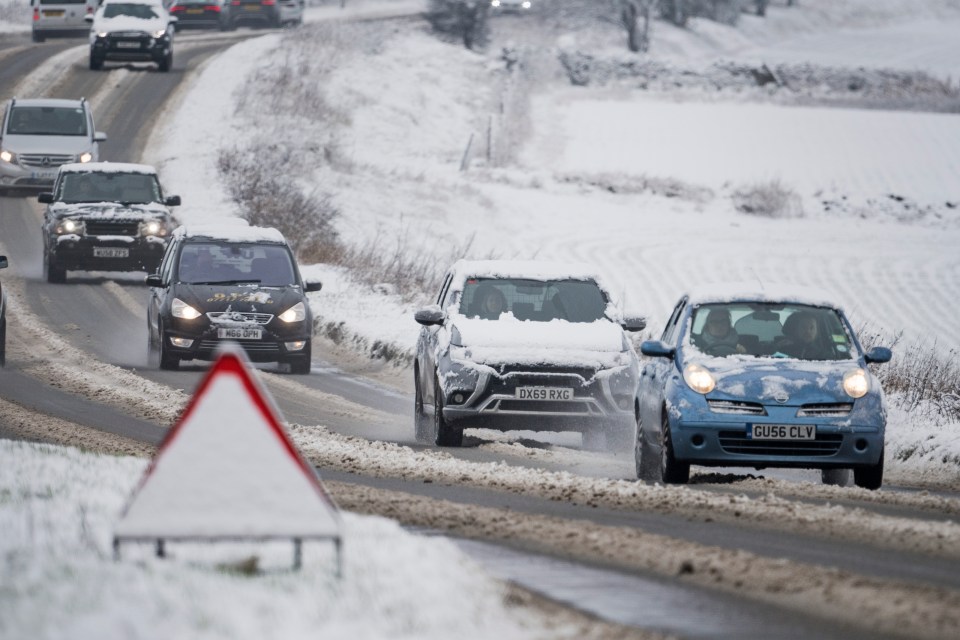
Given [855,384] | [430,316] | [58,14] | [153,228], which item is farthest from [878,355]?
[58,14]

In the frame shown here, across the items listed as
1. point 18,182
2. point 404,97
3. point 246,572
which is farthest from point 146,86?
point 246,572

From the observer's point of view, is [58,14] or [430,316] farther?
[58,14]

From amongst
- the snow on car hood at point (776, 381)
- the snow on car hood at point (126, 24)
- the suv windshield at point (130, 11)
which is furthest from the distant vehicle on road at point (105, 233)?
the suv windshield at point (130, 11)

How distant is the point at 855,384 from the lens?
42.5 feet

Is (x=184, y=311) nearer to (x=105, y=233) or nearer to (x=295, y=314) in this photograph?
(x=295, y=314)

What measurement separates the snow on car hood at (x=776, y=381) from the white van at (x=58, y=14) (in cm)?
5173

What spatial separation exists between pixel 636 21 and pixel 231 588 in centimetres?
7832

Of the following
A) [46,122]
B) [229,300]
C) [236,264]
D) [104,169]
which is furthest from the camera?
[46,122]

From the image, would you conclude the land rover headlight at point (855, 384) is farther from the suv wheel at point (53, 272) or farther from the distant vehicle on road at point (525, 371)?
the suv wheel at point (53, 272)

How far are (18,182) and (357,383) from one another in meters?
18.9

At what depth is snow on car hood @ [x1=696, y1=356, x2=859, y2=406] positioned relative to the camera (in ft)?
41.7

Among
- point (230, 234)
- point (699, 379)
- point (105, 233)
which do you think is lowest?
point (105, 233)

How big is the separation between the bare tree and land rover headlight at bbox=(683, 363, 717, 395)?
71714 millimetres

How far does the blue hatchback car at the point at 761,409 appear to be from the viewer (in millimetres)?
12656
